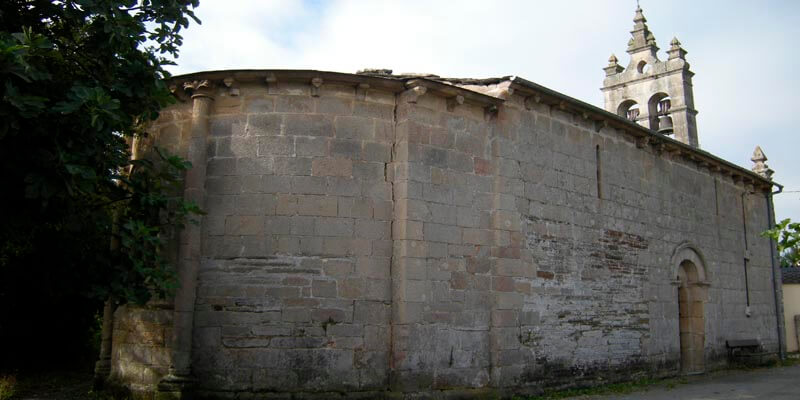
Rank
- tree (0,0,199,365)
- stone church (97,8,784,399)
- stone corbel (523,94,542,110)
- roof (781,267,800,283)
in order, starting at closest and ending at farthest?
tree (0,0,199,365) → stone church (97,8,784,399) → stone corbel (523,94,542,110) → roof (781,267,800,283)

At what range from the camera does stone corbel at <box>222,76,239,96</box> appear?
30.4 feet

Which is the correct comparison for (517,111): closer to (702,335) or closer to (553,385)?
(553,385)

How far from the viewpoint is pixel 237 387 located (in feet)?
28.4

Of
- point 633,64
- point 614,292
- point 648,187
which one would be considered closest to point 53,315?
point 614,292

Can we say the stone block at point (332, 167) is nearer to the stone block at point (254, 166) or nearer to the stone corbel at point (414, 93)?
the stone block at point (254, 166)

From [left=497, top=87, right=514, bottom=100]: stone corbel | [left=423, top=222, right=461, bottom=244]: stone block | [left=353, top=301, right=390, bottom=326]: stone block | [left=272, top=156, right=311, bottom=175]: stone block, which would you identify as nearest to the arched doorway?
[left=497, top=87, right=514, bottom=100]: stone corbel

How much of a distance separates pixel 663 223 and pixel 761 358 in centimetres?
575

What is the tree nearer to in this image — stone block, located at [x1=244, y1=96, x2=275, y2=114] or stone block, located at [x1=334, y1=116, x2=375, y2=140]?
stone block, located at [x1=244, y1=96, x2=275, y2=114]

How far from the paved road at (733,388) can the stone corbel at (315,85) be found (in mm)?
6296

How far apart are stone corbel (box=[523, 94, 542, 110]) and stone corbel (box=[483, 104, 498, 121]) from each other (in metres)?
0.76

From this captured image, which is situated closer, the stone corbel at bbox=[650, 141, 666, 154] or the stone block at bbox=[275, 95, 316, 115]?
the stone block at bbox=[275, 95, 316, 115]

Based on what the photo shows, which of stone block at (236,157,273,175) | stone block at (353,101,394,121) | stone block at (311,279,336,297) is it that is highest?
stone block at (353,101,394,121)

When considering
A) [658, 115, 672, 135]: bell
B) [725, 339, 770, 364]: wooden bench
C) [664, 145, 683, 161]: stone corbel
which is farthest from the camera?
[658, 115, 672, 135]: bell

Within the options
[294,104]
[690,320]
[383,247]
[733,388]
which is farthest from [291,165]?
[690,320]
